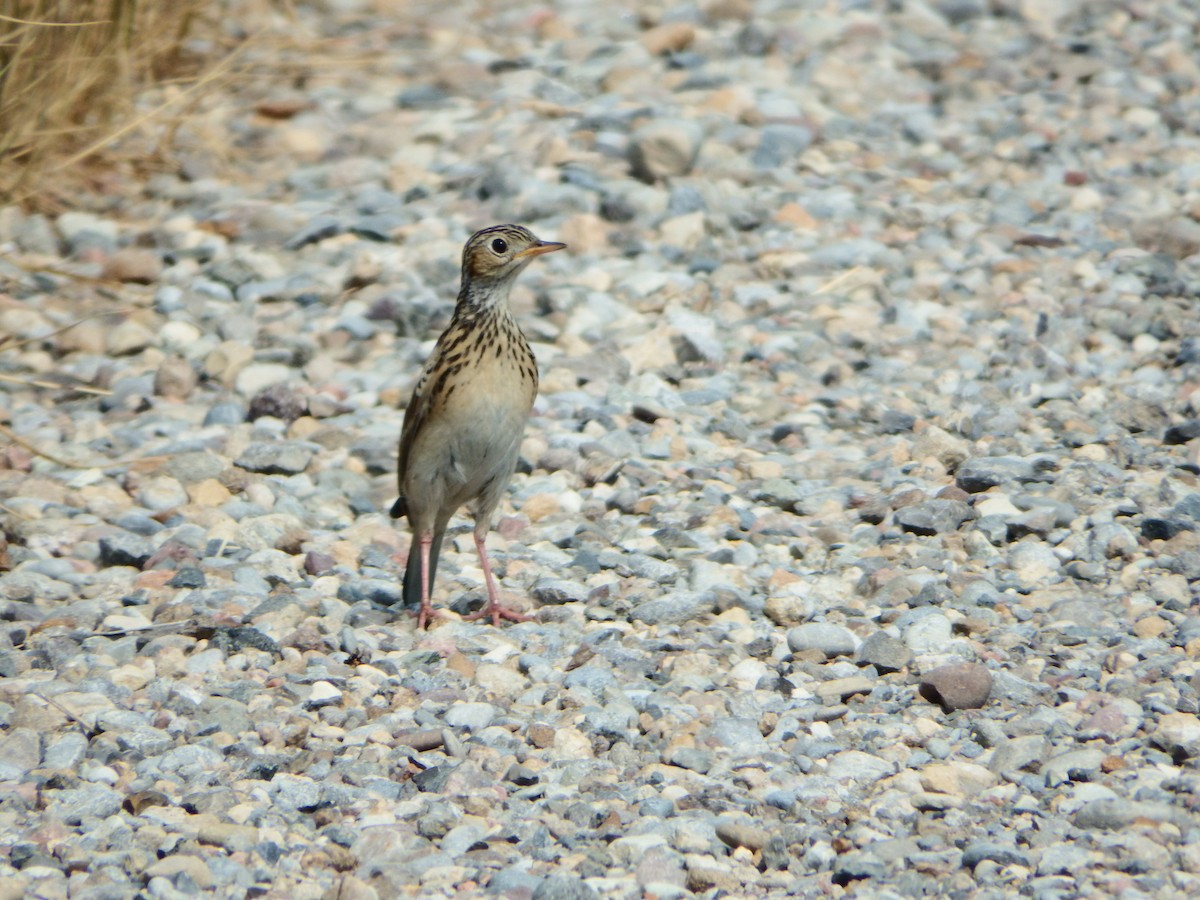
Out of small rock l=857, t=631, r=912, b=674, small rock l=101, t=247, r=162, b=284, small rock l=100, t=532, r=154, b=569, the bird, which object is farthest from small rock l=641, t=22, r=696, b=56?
small rock l=857, t=631, r=912, b=674

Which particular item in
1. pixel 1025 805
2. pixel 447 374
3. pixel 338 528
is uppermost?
pixel 447 374

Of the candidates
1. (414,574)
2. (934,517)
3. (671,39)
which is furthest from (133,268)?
(934,517)

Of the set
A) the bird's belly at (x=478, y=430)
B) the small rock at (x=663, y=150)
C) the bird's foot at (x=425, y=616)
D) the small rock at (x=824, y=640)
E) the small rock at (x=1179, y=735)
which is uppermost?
the small rock at (x=663, y=150)

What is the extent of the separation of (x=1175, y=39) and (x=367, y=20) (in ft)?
19.3

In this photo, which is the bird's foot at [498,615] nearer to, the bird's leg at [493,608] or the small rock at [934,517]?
the bird's leg at [493,608]

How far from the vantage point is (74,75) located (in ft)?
29.5

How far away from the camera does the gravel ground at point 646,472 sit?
4.42 m

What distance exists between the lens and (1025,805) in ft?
14.5

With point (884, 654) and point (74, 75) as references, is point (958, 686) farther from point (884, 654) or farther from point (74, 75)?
point (74, 75)

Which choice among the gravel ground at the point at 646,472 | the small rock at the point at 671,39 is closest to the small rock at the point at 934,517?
the gravel ground at the point at 646,472

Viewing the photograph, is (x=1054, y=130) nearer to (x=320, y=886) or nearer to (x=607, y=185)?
(x=607, y=185)

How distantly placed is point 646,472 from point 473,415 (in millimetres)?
1251

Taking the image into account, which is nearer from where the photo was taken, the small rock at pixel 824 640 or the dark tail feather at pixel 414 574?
the small rock at pixel 824 640

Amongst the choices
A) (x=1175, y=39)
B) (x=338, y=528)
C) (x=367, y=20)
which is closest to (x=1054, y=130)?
(x=1175, y=39)
